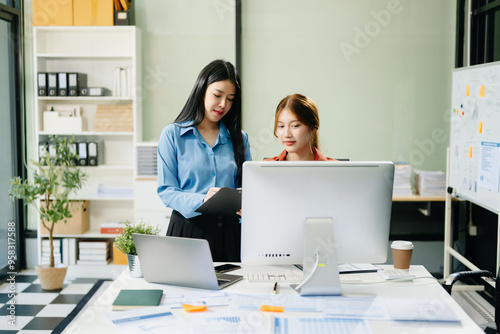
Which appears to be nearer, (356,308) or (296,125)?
(356,308)

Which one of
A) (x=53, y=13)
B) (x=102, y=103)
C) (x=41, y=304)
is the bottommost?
(x=41, y=304)

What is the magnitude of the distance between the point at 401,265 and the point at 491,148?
1.72 meters

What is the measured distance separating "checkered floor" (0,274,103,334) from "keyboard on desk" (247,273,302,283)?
1.83 m

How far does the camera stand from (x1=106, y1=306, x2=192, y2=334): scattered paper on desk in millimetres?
1547

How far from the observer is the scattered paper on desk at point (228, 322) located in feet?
5.07

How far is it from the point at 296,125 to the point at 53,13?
290 centimetres

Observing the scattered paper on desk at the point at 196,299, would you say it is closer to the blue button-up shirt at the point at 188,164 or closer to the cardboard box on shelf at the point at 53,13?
the blue button-up shirt at the point at 188,164

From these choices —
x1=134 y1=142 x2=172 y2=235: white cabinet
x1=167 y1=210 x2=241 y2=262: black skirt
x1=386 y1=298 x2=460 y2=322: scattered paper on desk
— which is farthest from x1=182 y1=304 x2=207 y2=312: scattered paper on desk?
x1=134 y1=142 x2=172 y2=235: white cabinet

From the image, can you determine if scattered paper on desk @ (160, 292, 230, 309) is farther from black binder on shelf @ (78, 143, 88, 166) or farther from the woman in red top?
black binder on shelf @ (78, 143, 88, 166)

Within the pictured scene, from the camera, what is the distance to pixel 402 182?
14.3ft

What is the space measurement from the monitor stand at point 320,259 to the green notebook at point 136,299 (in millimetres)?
489

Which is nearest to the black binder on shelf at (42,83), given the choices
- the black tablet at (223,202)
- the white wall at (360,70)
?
the white wall at (360,70)

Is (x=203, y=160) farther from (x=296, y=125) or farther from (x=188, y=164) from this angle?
(x=296, y=125)

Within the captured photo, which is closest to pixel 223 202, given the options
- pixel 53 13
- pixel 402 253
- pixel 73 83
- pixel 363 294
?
pixel 363 294
